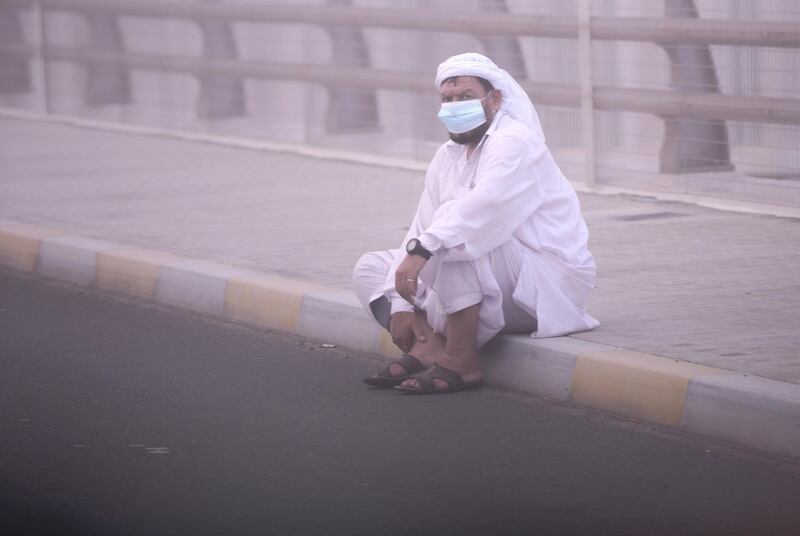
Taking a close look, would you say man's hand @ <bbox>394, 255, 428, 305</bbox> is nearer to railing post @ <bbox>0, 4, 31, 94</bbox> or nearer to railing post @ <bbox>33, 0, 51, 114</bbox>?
railing post @ <bbox>33, 0, 51, 114</bbox>

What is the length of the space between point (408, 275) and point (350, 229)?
356 cm

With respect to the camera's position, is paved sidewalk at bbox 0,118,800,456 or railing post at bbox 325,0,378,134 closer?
paved sidewalk at bbox 0,118,800,456

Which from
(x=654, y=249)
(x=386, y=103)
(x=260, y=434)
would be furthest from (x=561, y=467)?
(x=386, y=103)

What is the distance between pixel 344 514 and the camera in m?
4.79

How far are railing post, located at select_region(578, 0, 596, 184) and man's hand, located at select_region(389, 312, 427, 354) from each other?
16.2ft

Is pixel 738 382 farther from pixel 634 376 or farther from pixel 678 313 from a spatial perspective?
pixel 678 313

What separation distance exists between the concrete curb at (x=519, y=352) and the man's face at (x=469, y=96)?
751mm

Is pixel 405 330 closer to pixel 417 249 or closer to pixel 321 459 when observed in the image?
pixel 417 249

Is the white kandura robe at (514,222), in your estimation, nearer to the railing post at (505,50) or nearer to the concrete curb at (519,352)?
the concrete curb at (519,352)

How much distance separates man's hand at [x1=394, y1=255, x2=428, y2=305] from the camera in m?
6.13

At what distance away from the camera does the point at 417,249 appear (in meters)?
6.20

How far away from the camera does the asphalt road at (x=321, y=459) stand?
4746 mm

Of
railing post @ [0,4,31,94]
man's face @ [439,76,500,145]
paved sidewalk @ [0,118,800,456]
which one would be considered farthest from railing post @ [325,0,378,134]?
man's face @ [439,76,500,145]

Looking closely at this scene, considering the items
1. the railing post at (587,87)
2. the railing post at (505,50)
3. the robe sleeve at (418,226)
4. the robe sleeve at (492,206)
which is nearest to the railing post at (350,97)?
the railing post at (505,50)
